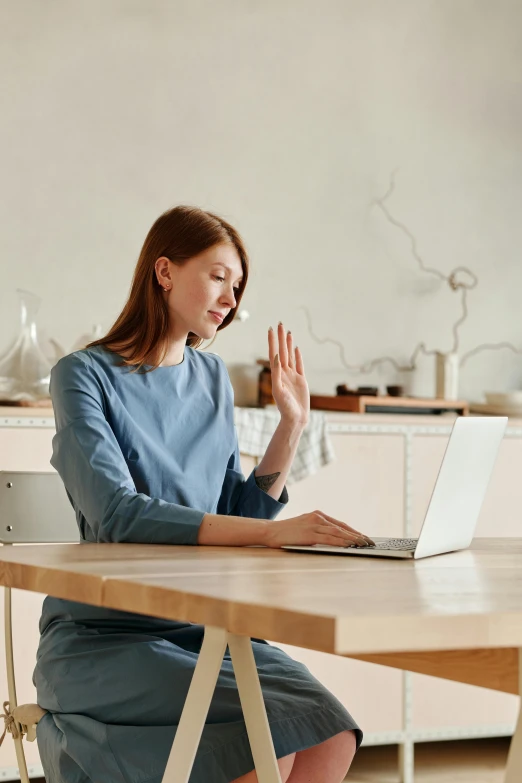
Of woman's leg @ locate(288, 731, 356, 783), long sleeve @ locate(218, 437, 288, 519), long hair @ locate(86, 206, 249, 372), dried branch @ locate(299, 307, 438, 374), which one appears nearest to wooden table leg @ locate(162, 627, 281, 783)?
woman's leg @ locate(288, 731, 356, 783)

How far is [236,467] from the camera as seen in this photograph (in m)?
2.07

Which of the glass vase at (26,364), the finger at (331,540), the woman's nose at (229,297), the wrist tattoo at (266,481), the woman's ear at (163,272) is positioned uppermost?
the woman's ear at (163,272)

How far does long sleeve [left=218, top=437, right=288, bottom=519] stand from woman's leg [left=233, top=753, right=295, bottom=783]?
0.59m

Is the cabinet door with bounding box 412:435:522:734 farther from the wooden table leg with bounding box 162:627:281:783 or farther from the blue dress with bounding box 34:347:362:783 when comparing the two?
the wooden table leg with bounding box 162:627:281:783

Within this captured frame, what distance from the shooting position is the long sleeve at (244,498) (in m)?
1.99

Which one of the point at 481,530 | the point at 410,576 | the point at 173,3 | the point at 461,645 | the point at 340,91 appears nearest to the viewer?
the point at 461,645

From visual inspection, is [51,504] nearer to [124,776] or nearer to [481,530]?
[124,776]

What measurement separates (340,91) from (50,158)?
115 centimetres

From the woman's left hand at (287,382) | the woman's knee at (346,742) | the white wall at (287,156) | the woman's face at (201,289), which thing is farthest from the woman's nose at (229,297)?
the white wall at (287,156)

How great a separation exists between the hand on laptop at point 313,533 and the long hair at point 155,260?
51cm

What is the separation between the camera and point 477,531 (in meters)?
3.39

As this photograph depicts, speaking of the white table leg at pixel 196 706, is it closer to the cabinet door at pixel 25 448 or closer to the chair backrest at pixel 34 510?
the chair backrest at pixel 34 510

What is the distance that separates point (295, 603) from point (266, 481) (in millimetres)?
1030

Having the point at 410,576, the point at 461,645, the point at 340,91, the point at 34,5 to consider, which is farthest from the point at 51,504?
the point at 340,91
